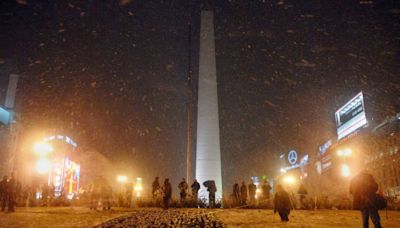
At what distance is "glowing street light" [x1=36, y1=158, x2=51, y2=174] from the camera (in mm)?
36125

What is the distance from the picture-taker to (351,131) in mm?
39406

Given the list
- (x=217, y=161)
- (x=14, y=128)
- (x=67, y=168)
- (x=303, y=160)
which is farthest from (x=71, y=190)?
(x=303, y=160)

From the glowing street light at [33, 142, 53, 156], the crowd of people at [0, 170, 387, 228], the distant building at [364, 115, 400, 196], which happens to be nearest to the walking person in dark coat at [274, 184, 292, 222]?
the crowd of people at [0, 170, 387, 228]

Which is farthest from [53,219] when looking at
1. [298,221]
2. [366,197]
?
[366,197]

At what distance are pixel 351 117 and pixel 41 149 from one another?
1317 inches

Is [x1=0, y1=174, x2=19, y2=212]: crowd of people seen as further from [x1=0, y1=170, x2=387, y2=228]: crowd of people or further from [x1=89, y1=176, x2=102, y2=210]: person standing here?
[x1=89, y1=176, x2=102, y2=210]: person standing

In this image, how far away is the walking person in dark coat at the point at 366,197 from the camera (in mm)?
7176

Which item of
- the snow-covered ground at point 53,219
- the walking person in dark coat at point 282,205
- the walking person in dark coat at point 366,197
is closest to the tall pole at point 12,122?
the snow-covered ground at point 53,219

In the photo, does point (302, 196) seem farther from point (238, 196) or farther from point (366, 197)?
point (366, 197)

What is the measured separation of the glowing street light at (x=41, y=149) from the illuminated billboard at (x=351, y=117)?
3254 centimetres

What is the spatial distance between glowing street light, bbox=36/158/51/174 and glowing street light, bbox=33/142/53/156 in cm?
90

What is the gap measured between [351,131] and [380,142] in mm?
5281

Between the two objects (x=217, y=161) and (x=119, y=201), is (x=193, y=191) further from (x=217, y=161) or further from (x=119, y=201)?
(x=217, y=161)

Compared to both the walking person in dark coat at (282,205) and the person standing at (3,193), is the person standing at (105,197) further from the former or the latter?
the walking person in dark coat at (282,205)
